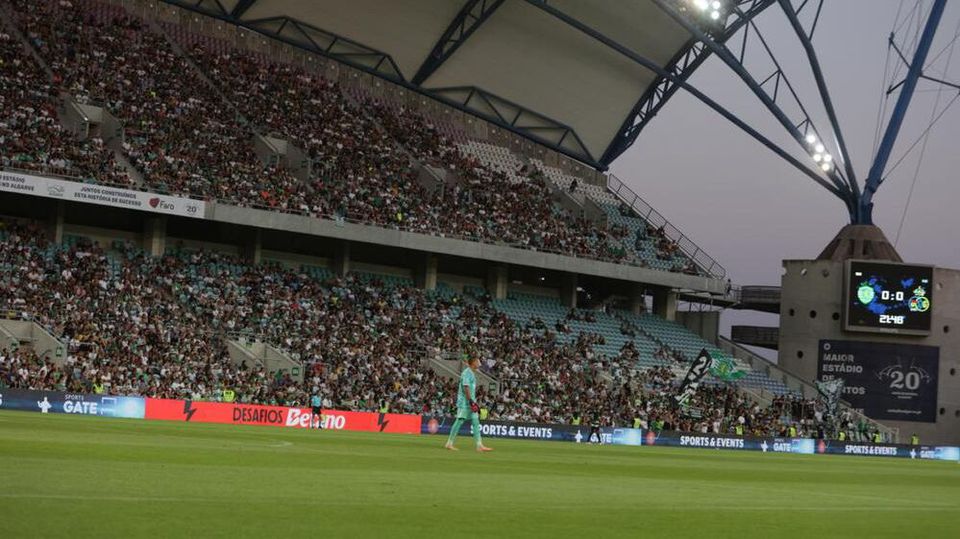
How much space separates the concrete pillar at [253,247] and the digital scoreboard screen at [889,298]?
112 ft

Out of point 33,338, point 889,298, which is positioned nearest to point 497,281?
point 889,298

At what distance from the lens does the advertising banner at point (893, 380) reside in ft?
227

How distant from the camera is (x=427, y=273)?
63.5 meters

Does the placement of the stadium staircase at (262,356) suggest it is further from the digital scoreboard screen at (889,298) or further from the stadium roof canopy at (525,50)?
the digital scoreboard screen at (889,298)

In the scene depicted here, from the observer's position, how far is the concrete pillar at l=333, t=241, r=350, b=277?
197 feet

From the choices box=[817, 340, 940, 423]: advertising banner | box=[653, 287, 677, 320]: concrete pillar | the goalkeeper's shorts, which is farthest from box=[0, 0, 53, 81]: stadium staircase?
box=[817, 340, 940, 423]: advertising banner

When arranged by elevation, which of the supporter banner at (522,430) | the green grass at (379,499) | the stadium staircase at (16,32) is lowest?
the supporter banner at (522,430)

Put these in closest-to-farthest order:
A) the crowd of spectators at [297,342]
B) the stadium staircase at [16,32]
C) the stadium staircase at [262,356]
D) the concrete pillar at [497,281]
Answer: the crowd of spectators at [297,342] < the stadium staircase at [262,356] < the stadium staircase at [16,32] < the concrete pillar at [497,281]

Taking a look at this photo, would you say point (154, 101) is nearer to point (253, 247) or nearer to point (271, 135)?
point (271, 135)

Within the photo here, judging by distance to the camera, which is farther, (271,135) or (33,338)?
(271,135)

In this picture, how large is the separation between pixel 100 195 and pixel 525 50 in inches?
1184

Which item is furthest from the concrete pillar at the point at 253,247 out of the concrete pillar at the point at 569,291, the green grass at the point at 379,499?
the green grass at the point at 379,499

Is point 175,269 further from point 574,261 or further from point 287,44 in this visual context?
point 574,261

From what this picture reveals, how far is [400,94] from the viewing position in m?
69.9
